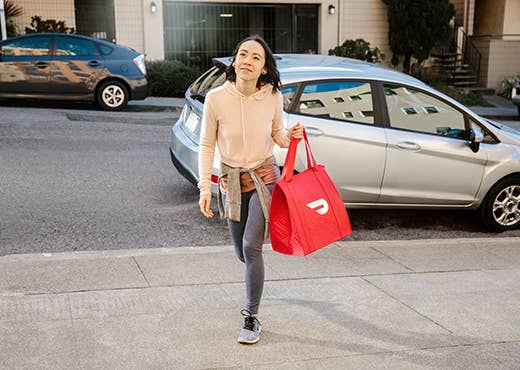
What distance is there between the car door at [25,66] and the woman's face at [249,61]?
11.6m

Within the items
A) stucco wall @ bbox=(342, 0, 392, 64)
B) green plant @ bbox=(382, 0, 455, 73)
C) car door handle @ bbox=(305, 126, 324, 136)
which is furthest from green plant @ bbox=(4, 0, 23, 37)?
car door handle @ bbox=(305, 126, 324, 136)

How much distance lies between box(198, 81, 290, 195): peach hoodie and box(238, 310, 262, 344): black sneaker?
2.56 feet

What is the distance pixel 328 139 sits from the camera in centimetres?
681

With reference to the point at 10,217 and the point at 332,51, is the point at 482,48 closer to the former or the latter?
the point at 332,51

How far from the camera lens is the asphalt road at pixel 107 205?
21.9ft

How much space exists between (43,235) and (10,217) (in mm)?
717

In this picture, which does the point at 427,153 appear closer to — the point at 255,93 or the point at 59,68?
the point at 255,93

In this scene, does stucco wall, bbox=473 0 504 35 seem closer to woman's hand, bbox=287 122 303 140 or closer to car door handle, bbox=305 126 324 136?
car door handle, bbox=305 126 324 136

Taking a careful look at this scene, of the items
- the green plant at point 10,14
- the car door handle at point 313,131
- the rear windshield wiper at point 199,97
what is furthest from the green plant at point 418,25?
the car door handle at point 313,131

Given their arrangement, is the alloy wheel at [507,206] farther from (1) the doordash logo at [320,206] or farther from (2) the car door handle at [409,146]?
(1) the doordash logo at [320,206]

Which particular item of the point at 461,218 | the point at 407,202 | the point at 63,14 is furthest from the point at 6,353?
the point at 63,14

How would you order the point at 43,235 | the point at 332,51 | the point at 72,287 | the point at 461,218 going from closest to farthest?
the point at 72,287 < the point at 43,235 < the point at 461,218 < the point at 332,51

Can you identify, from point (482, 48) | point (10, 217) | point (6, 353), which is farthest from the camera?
point (482, 48)

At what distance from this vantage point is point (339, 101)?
702cm
